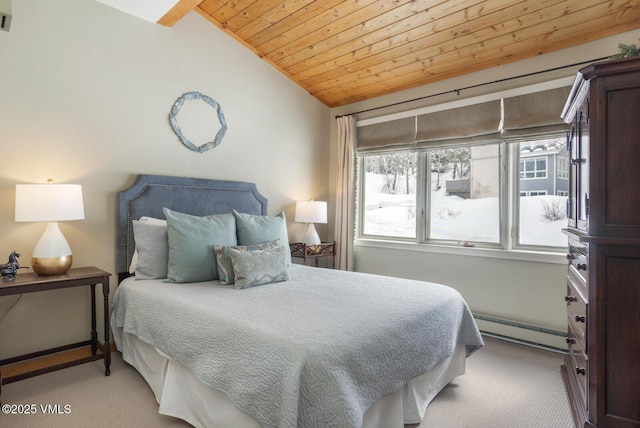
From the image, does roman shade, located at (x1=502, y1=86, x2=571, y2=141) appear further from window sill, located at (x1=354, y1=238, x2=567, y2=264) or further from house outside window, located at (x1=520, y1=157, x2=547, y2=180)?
window sill, located at (x1=354, y1=238, x2=567, y2=264)

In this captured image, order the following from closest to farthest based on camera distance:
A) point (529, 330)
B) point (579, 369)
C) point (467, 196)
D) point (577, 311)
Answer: point (579, 369) → point (577, 311) → point (529, 330) → point (467, 196)

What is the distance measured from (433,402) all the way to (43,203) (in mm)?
2766

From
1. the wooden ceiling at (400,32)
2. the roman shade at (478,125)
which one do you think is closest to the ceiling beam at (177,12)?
the wooden ceiling at (400,32)

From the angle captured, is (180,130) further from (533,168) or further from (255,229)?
(533,168)

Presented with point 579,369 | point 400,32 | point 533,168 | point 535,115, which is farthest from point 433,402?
point 400,32

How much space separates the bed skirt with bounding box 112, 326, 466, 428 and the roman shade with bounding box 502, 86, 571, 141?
196cm

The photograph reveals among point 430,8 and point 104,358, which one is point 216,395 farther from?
point 430,8

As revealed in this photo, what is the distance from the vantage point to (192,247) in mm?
2627

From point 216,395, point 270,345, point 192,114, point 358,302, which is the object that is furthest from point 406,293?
point 192,114

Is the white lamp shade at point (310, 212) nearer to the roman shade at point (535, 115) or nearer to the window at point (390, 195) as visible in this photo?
the window at point (390, 195)

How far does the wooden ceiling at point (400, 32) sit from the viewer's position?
268cm

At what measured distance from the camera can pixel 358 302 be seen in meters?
2.04

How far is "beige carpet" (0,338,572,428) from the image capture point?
6.39 ft

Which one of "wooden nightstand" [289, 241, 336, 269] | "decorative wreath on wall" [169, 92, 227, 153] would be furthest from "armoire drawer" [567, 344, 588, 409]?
"decorative wreath on wall" [169, 92, 227, 153]
